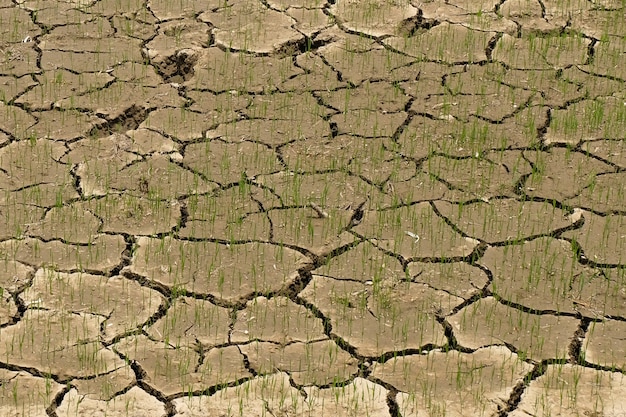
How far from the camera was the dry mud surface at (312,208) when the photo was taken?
4.37 m

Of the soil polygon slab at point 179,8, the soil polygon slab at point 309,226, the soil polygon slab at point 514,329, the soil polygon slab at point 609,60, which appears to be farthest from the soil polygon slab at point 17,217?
the soil polygon slab at point 609,60

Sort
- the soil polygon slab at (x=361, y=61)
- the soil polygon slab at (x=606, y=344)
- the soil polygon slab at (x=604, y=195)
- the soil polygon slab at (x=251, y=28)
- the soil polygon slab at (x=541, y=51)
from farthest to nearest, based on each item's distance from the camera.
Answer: the soil polygon slab at (x=251, y=28) → the soil polygon slab at (x=541, y=51) → the soil polygon slab at (x=361, y=61) → the soil polygon slab at (x=604, y=195) → the soil polygon slab at (x=606, y=344)

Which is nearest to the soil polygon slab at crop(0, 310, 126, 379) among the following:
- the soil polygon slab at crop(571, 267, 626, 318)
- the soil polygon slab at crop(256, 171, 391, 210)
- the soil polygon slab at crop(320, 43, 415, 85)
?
the soil polygon slab at crop(256, 171, 391, 210)

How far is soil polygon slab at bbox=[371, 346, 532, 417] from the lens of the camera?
13.9 feet

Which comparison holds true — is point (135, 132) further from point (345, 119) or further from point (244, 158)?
point (345, 119)

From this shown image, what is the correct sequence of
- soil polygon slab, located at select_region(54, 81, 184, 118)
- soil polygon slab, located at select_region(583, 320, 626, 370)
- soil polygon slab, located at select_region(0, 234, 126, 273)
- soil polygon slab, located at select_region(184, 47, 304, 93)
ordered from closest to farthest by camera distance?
soil polygon slab, located at select_region(583, 320, 626, 370) < soil polygon slab, located at select_region(0, 234, 126, 273) < soil polygon slab, located at select_region(54, 81, 184, 118) < soil polygon slab, located at select_region(184, 47, 304, 93)

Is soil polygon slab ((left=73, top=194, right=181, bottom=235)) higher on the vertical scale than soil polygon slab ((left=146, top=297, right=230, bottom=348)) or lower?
higher

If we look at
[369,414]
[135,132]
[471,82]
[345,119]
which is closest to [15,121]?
[135,132]

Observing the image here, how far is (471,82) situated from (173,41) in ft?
5.24

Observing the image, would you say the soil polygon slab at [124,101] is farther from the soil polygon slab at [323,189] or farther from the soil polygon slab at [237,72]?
the soil polygon slab at [323,189]

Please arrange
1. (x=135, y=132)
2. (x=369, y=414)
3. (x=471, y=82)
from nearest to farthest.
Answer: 1. (x=369, y=414)
2. (x=135, y=132)
3. (x=471, y=82)

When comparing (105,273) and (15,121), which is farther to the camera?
(15,121)

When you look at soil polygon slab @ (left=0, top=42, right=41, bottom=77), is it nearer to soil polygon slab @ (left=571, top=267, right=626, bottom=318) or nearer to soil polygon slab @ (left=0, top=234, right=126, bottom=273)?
soil polygon slab @ (left=0, top=234, right=126, bottom=273)

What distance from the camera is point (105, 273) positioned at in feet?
16.0
